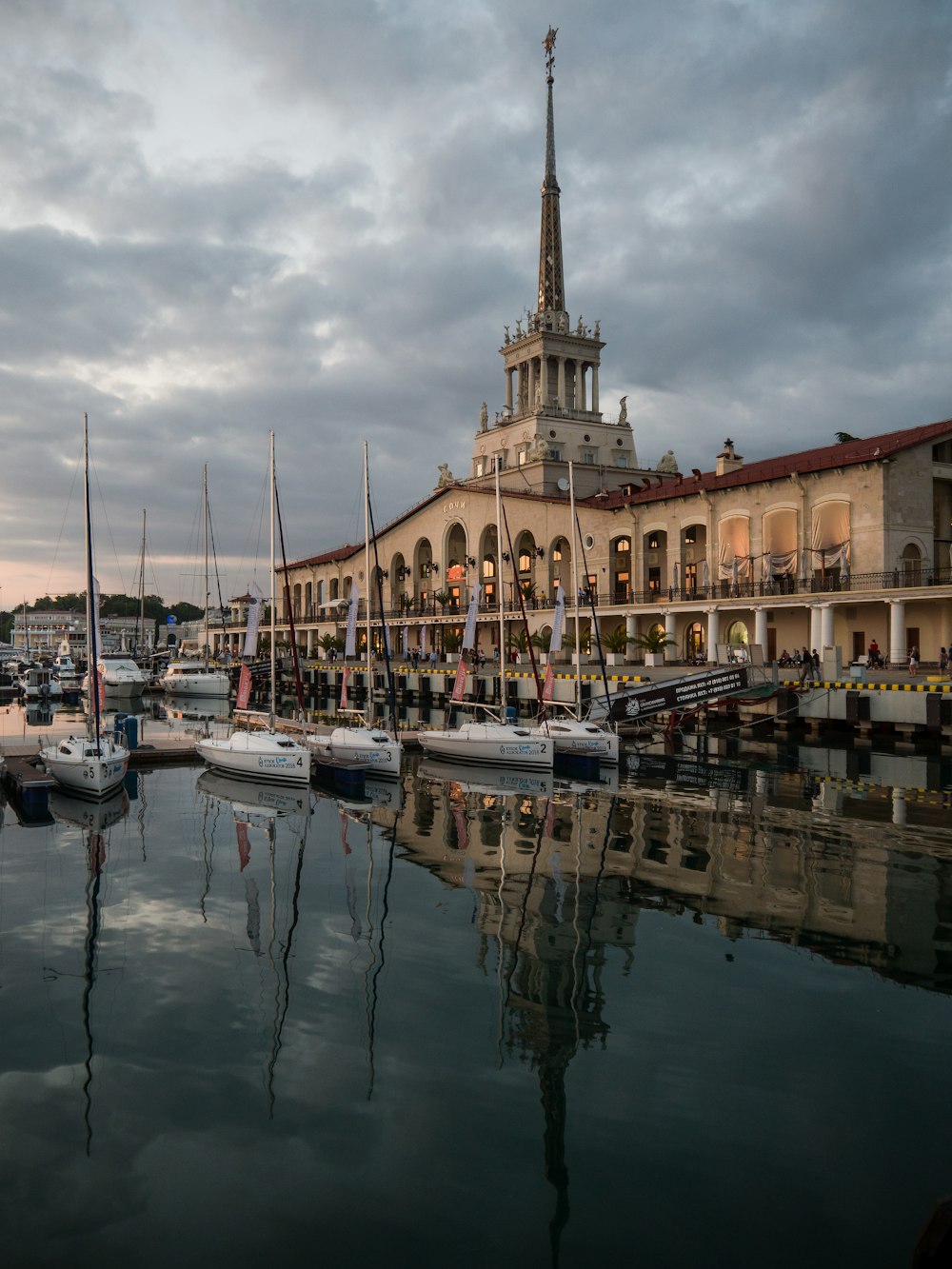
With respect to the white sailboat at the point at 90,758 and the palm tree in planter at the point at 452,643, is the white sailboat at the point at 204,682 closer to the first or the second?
the palm tree in planter at the point at 452,643

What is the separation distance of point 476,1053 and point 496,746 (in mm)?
23645

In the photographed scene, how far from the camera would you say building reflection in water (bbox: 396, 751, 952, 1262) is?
12.7m

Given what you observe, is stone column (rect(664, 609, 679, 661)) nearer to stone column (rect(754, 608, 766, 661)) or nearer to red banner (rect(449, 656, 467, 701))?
stone column (rect(754, 608, 766, 661))

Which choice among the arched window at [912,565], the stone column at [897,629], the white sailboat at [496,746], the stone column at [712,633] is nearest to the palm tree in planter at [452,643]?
the stone column at [712,633]

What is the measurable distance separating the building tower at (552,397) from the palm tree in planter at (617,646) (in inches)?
1393

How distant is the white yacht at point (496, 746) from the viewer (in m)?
33.8

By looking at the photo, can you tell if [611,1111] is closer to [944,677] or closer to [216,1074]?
[216,1074]

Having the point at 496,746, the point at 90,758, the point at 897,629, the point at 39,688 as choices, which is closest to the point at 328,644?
the point at 39,688

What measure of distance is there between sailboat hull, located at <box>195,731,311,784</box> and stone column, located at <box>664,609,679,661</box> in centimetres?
3808

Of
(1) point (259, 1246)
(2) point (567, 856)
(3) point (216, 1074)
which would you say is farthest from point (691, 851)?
(1) point (259, 1246)

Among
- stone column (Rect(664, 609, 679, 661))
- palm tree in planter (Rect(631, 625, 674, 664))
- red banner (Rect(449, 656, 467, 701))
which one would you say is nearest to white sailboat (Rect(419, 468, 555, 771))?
red banner (Rect(449, 656, 467, 701))

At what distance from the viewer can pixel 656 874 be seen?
62.8 feet

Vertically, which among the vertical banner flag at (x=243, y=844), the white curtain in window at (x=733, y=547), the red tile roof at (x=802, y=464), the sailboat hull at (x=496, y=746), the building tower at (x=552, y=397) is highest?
the building tower at (x=552, y=397)

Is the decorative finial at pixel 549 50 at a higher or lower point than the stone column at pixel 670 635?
higher
